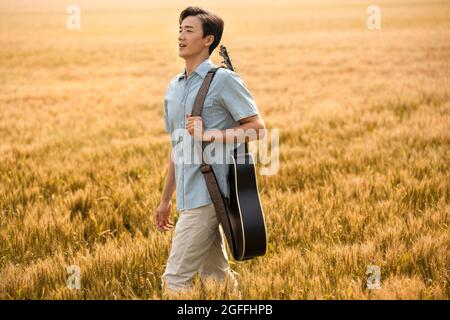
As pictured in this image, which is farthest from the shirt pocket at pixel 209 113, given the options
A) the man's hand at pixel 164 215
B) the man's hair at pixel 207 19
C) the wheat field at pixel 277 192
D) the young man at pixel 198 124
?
the wheat field at pixel 277 192

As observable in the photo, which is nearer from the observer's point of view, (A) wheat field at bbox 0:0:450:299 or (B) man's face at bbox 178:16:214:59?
(B) man's face at bbox 178:16:214:59

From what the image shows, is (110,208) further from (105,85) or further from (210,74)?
(105,85)

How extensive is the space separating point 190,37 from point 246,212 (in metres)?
1.03

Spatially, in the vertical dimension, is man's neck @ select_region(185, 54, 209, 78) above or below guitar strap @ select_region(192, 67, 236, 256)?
above

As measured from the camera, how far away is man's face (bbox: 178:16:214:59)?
304 centimetres

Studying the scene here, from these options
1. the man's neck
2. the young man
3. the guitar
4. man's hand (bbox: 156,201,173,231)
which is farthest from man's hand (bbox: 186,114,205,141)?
man's hand (bbox: 156,201,173,231)

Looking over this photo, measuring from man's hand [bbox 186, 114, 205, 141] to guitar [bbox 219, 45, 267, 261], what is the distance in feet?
0.76

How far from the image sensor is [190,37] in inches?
120

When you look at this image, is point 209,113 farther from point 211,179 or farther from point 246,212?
point 246,212

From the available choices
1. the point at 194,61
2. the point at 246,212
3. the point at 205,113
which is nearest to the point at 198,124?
the point at 205,113

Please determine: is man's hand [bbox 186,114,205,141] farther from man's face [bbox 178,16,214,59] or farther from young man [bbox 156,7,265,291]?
man's face [bbox 178,16,214,59]

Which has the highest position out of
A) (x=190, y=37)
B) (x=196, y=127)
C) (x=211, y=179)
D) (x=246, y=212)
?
(x=190, y=37)

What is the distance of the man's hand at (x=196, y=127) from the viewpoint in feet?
9.52

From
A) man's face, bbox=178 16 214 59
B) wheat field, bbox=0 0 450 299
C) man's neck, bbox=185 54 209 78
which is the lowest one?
wheat field, bbox=0 0 450 299
